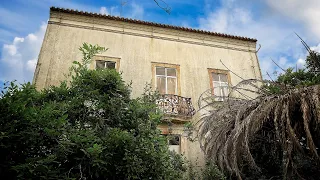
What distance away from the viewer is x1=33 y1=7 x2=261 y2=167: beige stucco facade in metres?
9.76

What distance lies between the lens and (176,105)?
9.62 metres

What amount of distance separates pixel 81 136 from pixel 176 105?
4.87 m

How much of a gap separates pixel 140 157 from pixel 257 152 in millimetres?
3539

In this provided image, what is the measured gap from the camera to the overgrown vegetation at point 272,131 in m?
5.13

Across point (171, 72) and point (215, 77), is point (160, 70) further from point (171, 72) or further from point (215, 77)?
point (215, 77)

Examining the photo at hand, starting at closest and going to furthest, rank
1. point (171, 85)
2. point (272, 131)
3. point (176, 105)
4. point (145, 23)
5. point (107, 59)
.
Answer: point (272, 131)
point (176, 105)
point (107, 59)
point (171, 85)
point (145, 23)

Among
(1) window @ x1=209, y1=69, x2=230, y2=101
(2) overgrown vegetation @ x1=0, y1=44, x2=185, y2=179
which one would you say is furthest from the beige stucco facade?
(2) overgrown vegetation @ x1=0, y1=44, x2=185, y2=179

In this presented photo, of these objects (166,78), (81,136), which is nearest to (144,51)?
(166,78)

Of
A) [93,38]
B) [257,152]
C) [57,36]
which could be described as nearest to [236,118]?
[257,152]

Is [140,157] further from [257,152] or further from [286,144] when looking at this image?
[257,152]

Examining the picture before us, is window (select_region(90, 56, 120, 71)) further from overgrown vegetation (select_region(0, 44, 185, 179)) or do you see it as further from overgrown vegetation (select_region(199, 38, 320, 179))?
overgrown vegetation (select_region(199, 38, 320, 179))

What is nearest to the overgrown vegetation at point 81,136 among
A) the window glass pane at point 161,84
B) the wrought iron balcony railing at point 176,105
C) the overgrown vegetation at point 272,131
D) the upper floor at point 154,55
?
the overgrown vegetation at point 272,131

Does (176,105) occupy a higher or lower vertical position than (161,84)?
lower

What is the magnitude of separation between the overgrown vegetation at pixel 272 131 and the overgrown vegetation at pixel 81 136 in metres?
1.45
